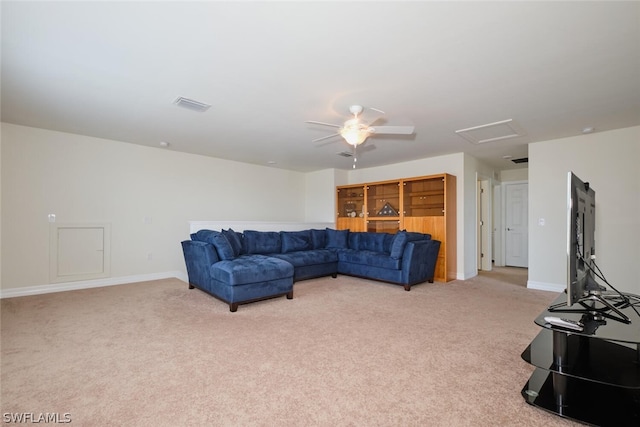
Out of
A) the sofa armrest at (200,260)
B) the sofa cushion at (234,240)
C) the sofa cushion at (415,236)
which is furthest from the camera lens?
the sofa cushion at (415,236)

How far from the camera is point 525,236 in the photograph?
22.3 ft

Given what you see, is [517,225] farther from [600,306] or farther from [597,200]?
[600,306]

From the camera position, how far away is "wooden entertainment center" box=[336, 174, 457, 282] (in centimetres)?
537

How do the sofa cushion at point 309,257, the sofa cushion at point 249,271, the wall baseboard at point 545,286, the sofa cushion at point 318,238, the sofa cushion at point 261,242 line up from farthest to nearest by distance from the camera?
1. the sofa cushion at point 318,238
2. the sofa cushion at point 261,242
3. the sofa cushion at point 309,257
4. the wall baseboard at point 545,286
5. the sofa cushion at point 249,271

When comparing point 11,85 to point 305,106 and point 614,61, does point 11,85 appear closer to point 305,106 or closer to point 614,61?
point 305,106

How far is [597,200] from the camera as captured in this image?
168 inches

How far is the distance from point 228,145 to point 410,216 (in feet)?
12.2

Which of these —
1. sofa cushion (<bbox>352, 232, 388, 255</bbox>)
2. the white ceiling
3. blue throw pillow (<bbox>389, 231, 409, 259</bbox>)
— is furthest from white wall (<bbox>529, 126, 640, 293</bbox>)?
sofa cushion (<bbox>352, 232, 388, 255</bbox>)

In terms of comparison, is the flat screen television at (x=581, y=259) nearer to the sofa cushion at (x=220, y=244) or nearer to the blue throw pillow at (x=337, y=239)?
the sofa cushion at (x=220, y=244)

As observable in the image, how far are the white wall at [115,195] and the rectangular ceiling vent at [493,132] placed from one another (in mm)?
4398

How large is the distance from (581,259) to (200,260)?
4.15 metres

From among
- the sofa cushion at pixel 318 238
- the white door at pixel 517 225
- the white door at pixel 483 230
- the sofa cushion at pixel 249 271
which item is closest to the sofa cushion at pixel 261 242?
the sofa cushion at pixel 318 238

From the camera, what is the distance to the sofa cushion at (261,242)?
511 centimetres

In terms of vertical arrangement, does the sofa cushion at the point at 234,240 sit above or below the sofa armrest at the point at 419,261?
above
